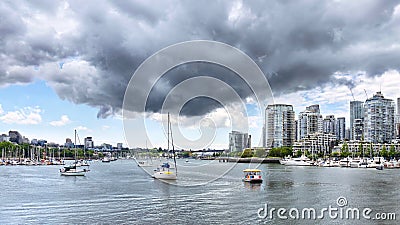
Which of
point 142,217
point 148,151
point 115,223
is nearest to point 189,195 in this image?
point 142,217

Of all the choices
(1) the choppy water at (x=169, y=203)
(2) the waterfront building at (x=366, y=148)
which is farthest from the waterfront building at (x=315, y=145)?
(1) the choppy water at (x=169, y=203)

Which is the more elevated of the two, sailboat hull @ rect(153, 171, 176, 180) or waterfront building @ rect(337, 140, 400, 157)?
sailboat hull @ rect(153, 171, 176, 180)

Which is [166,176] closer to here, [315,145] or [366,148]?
[366,148]

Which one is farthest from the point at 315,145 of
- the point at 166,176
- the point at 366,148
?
the point at 166,176

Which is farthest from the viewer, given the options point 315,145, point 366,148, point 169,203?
point 315,145

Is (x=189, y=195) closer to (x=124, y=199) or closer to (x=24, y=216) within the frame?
(x=124, y=199)

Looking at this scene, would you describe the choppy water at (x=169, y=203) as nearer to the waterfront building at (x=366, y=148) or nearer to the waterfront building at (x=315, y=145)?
the waterfront building at (x=366, y=148)

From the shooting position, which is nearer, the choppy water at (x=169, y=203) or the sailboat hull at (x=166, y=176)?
the choppy water at (x=169, y=203)

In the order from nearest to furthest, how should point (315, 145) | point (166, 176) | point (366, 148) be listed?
point (166, 176) → point (366, 148) → point (315, 145)

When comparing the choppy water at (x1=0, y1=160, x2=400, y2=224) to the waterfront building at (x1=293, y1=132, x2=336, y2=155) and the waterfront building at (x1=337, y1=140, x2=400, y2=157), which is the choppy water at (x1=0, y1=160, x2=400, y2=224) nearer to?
the waterfront building at (x1=337, y1=140, x2=400, y2=157)

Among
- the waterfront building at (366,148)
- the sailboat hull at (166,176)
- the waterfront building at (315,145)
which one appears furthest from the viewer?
the waterfront building at (315,145)

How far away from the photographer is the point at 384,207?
3453cm

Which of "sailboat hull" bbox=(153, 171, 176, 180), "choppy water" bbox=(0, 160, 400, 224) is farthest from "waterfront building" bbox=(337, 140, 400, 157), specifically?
"choppy water" bbox=(0, 160, 400, 224)

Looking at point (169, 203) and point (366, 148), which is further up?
point (169, 203)
